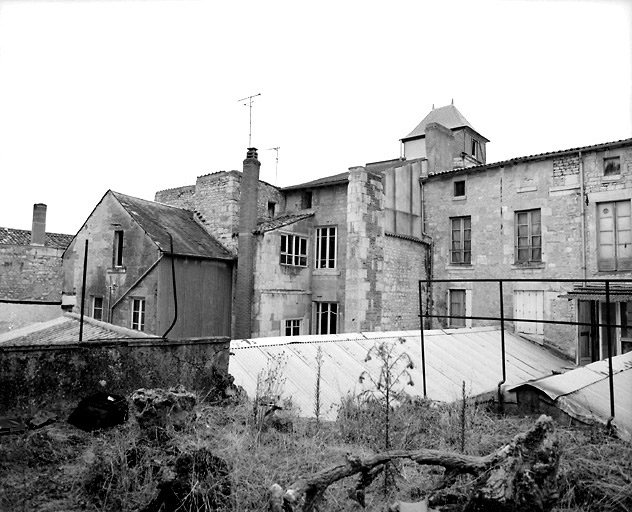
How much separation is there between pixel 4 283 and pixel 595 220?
1109 inches

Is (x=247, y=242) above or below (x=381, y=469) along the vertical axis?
above

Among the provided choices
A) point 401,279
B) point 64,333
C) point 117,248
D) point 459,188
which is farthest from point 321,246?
point 64,333

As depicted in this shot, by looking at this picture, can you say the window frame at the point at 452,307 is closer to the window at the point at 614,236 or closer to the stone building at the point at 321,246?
the stone building at the point at 321,246

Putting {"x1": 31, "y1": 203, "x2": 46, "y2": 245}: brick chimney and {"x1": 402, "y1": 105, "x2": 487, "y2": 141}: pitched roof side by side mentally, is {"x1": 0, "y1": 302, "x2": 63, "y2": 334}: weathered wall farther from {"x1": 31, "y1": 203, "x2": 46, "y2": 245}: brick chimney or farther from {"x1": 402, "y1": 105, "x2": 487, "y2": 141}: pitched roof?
{"x1": 402, "y1": 105, "x2": 487, "y2": 141}: pitched roof

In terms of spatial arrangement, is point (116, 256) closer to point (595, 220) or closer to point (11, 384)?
point (11, 384)

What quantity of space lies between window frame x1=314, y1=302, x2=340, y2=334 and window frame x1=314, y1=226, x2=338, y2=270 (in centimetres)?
146

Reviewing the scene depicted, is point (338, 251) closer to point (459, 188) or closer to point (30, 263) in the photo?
point (459, 188)

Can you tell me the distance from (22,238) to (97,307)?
47.3 feet

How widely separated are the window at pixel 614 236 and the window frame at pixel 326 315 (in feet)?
29.7

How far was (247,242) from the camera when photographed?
16953mm

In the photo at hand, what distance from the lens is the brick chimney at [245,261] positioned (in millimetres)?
16766

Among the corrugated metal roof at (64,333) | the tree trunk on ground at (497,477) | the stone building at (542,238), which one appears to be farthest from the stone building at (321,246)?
the tree trunk on ground at (497,477)

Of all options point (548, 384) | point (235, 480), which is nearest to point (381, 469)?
point (235, 480)

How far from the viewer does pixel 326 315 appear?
18.4m
